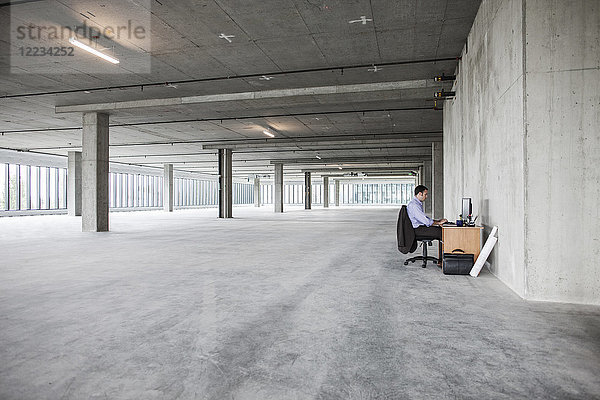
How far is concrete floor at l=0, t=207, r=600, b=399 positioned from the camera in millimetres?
2670

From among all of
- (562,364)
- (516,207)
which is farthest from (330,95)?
(562,364)

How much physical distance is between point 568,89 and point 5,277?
27.7 feet

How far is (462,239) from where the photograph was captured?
22.4 feet

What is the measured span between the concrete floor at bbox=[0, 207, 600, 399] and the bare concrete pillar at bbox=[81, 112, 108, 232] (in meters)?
9.31

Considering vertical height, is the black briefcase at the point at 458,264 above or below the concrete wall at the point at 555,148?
below

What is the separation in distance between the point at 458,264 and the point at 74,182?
30392 mm

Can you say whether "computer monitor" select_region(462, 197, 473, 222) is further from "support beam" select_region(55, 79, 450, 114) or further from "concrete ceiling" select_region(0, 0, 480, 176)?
"support beam" select_region(55, 79, 450, 114)

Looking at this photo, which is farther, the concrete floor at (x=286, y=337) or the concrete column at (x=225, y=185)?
the concrete column at (x=225, y=185)

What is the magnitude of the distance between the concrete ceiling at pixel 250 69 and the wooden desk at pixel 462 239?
418 cm

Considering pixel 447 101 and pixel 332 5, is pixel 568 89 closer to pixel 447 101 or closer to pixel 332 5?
pixel 332 5

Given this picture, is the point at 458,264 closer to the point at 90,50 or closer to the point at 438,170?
the point at 90,50

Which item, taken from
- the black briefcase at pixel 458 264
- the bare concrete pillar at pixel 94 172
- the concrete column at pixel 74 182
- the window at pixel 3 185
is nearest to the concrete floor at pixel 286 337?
the black briefcase at pixel 458 264

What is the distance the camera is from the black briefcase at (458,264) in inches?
257

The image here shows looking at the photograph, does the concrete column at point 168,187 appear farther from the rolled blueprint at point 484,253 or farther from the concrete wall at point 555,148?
the concrete wall at point 555,148
